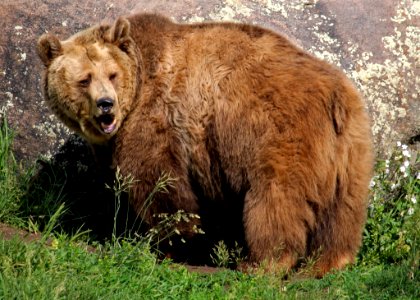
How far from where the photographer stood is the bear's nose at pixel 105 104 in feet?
22.4

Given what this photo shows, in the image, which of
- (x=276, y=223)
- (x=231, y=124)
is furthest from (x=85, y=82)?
(x=276, y=223)

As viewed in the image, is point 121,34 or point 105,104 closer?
point 105,104

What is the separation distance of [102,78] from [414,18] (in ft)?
11.5

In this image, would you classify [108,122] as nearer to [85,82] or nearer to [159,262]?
[85,82]

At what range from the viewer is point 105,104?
684cm

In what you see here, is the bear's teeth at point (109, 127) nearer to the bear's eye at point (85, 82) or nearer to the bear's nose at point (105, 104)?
the bear's nose at point (105, 104)

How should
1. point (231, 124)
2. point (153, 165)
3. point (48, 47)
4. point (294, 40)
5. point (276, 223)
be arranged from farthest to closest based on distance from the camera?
point (294, 40) < point (48, 47) < point (153, 165) < point (231, 124) < point (276, 223)

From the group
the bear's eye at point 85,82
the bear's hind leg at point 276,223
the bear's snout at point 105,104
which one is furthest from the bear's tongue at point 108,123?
the bear's hind leg at point 276,223

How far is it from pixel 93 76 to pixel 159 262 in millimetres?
1552

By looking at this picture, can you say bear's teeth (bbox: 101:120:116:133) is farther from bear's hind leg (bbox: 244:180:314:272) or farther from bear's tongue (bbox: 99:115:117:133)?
bear's hind leg (bbox: 244:180:314:272)

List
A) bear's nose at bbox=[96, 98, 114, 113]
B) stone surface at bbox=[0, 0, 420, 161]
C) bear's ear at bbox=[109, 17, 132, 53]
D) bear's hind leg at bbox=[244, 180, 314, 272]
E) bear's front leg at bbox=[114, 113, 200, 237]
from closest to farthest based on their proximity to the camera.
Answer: bear's hind leg at bbox=[244, 180, 314, 272] → bear's nose at bbox=[96, 98, 114, 113] → bear's front leg at bbox=[114, 113, 200, 237] → bear's ear at bbox=[109, 17, 132, 53] → stone surface at bbox=[0, 0, 420, 161]

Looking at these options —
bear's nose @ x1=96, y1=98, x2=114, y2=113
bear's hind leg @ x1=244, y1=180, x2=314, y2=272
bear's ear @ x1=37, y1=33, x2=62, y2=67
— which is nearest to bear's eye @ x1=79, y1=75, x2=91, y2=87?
bear's nose @ x1=96, y1=98, x2=114, y2=113

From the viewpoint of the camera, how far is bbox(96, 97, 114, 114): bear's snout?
22.4 ft

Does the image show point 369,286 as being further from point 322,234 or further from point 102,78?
point 102,78
